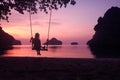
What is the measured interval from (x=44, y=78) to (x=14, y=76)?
5.34 ft

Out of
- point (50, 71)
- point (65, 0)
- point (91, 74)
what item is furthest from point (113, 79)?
point (65, 0)

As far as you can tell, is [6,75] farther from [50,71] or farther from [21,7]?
[21,7]

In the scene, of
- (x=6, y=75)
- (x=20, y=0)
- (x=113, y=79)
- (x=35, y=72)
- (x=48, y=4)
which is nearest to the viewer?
(x=113, y=79)

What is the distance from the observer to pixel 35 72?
57.6 feet

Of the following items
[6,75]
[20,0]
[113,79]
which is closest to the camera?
[113,79]

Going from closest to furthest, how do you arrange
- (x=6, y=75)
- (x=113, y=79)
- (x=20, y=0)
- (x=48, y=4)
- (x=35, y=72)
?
(x=113, y=79), (x=6, y=75), (x=35, y=72), (x=20, y=0), (x=48, y=4)

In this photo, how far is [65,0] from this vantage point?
2556 centimetres

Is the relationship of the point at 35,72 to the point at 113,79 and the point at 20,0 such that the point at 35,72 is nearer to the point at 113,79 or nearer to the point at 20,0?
the point at 113,79

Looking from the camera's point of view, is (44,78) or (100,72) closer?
(44,78)

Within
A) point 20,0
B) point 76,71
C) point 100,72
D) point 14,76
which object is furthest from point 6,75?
point 20,0

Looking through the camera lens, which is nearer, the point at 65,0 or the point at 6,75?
the point at 6,75

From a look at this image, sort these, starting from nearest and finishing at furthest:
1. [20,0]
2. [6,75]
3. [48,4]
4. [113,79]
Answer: [113,79] < [6,75] < [20,0] < [48,4]

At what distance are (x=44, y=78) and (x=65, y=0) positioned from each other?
1144cm

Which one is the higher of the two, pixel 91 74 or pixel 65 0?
pixel 65 0
